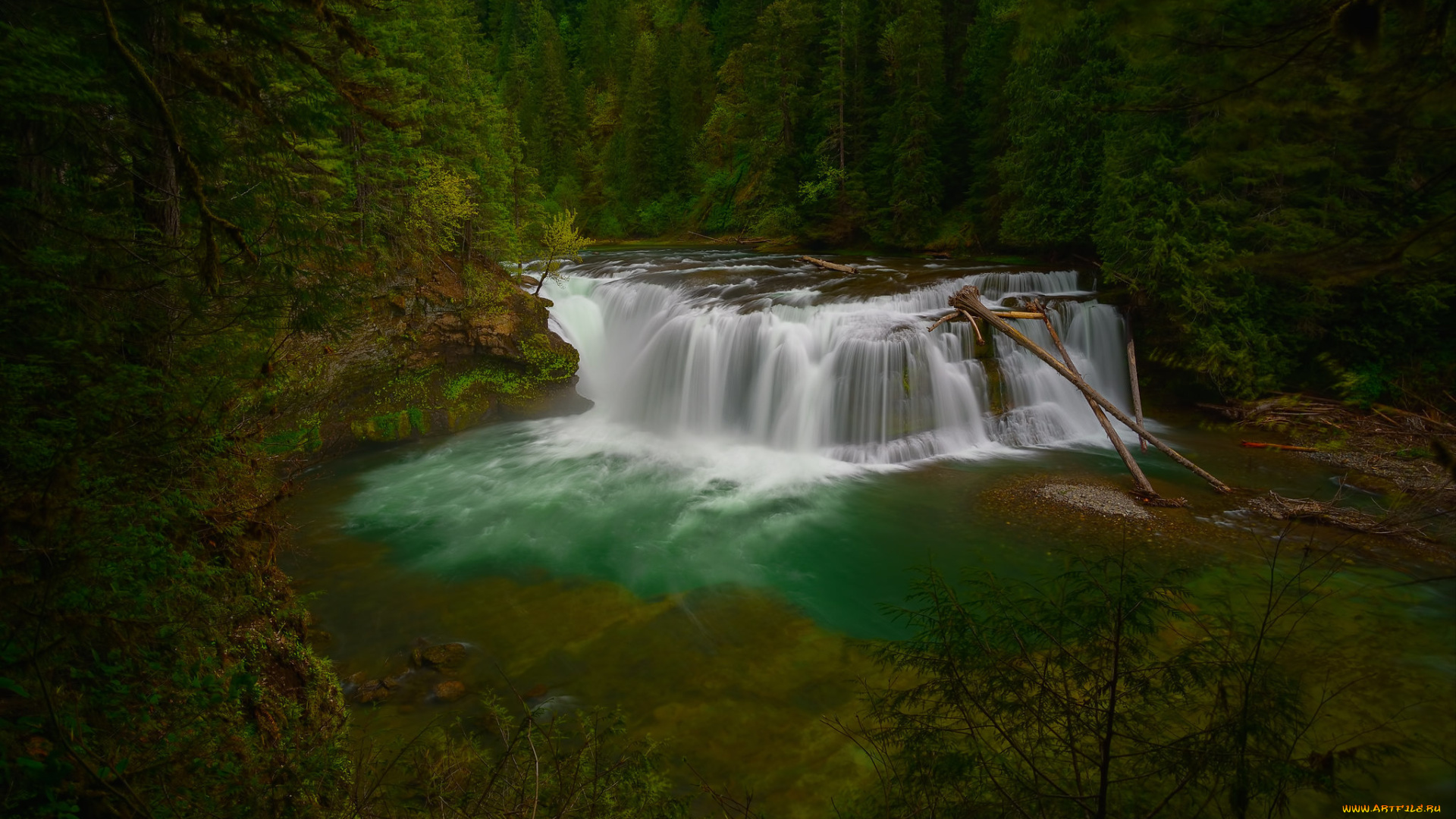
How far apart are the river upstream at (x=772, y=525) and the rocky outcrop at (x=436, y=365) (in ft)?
2.31

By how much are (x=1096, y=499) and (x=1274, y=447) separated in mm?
4778

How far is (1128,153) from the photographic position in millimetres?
14039

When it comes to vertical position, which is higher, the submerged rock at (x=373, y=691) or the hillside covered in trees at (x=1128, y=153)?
the hillside covered in trees at (x=1128, y=153)

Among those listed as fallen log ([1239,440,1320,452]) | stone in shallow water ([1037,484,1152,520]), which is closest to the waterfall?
fallen log ([1239,440,1320,452])

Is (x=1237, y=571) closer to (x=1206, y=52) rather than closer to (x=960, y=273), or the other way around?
(x=1206, y=52)

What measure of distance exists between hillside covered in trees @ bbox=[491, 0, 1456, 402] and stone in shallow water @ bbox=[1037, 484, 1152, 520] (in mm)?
3695

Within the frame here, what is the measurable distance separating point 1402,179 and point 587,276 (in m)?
20.1

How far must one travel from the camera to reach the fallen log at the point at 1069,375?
10234 millimetres

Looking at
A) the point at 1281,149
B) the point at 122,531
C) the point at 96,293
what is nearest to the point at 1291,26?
the point at 1281,149

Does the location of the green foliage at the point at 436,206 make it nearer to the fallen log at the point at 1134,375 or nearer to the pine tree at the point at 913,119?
the fallen log at the point at 1134,375

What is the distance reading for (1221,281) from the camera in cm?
1314

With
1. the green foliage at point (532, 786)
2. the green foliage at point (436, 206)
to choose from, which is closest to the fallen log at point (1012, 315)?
the green foliage at point (436, 206)

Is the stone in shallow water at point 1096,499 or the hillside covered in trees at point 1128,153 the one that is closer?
the hillside covered in trees at point 1128,153

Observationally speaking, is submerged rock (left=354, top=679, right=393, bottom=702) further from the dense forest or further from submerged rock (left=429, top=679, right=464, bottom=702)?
the dense forest
